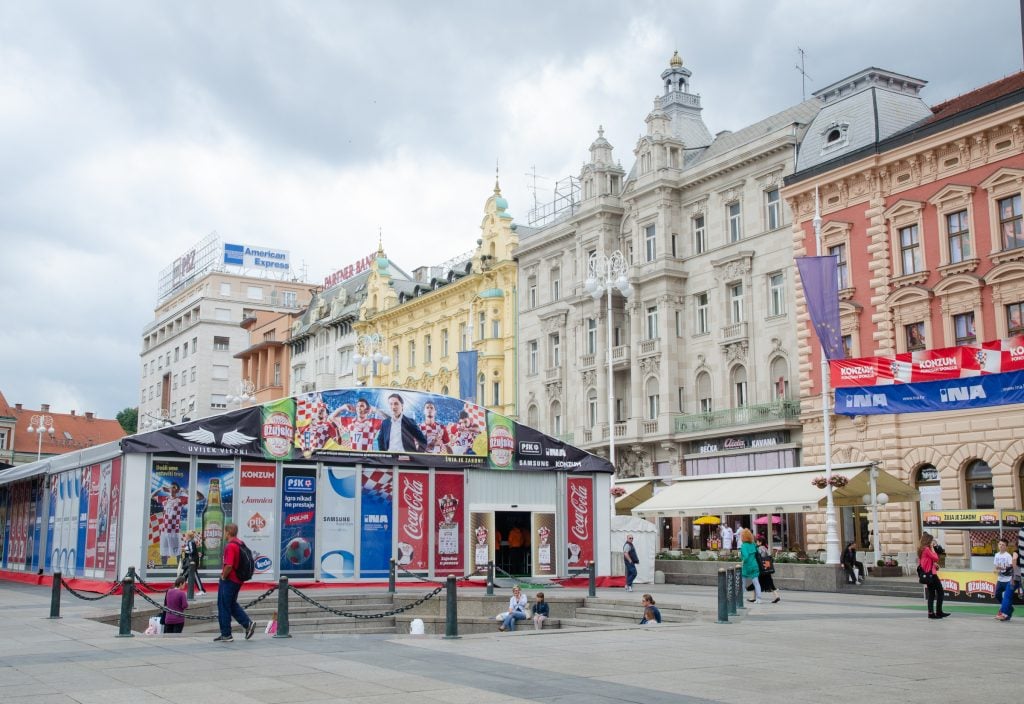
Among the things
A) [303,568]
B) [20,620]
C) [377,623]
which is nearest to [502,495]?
[303,568]

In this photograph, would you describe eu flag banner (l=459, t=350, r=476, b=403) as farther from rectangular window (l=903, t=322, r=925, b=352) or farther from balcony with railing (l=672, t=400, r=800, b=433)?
rectangular window (l=903, t=322, r=925, b=352)

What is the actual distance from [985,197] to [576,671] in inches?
1080

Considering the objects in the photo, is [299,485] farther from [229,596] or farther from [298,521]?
[229,596]

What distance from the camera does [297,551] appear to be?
28156mm

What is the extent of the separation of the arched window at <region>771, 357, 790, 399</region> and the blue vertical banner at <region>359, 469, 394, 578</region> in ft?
62.3

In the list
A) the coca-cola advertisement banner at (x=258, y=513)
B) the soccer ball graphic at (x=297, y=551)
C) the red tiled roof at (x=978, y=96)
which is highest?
the red tiled roof at (x=978, y=96)

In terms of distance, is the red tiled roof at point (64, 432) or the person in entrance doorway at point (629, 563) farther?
the red tiled roof at point (64, 432)

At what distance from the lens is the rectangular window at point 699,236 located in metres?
47.3

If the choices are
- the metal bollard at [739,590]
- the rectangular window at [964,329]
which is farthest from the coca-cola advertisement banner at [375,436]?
the rectangular window at [964,329]

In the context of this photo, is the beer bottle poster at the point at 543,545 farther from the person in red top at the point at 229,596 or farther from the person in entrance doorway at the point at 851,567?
the person in red top at the point at 229,596

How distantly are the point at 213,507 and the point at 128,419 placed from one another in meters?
115

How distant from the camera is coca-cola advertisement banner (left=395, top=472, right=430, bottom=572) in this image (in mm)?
29766

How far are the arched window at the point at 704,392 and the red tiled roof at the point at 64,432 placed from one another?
81650 millimetres

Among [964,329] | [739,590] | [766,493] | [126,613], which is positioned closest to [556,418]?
[766,493]
